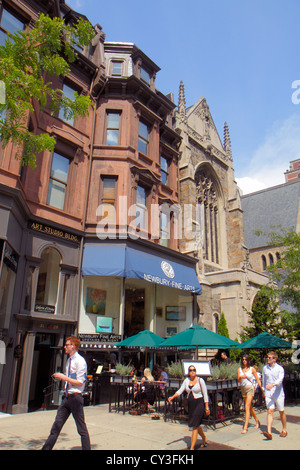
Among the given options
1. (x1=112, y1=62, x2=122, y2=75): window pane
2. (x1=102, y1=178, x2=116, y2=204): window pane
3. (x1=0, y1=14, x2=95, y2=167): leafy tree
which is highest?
(x1=112, y1=62, x2=122, y2=75): window pane

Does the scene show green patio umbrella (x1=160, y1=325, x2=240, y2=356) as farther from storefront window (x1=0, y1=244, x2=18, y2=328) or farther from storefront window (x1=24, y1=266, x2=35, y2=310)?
storefront window (x1=0, y1=244, x2=18, y2=328)

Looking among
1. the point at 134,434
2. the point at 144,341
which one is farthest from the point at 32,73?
the point at 144,341

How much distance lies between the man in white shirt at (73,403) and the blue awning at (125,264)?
8.44m

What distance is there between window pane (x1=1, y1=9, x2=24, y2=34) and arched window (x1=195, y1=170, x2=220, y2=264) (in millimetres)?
19873

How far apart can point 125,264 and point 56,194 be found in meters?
4.24

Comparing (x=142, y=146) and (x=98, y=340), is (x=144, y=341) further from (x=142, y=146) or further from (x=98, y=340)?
(x=142, y=146)

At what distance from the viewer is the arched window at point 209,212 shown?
2977 centimetres

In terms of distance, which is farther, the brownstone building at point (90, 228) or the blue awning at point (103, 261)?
the blue awning at point (103, 261)

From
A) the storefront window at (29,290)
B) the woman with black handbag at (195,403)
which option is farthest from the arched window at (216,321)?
the woman with black handbag at (195,403)

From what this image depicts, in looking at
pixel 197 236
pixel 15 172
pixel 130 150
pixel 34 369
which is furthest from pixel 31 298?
pixel 197 236

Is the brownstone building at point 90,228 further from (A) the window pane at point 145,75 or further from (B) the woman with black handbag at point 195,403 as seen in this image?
(B) the woman with black handbag at point 195,403

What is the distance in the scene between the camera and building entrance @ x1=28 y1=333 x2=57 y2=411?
12788 millimetres

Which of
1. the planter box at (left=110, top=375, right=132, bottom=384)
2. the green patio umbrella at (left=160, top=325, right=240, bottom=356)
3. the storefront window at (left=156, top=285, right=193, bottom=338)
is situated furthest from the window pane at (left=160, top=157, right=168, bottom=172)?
the planter box at (left=110, top=375, right=132, bottom=384)

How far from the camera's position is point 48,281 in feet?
44.8
